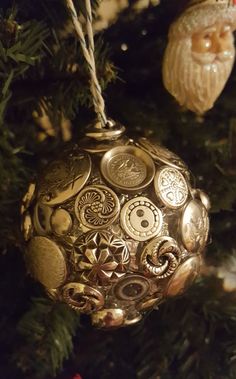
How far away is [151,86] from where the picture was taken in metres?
0.70

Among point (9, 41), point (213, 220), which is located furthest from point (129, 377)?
point (9, 41)

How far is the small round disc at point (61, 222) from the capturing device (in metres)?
0.48

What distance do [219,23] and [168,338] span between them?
0.38 m

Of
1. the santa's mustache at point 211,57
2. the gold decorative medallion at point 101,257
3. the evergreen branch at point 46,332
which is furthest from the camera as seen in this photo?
the evergreen branch at point 46,332

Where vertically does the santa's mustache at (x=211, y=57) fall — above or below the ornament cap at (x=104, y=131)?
below

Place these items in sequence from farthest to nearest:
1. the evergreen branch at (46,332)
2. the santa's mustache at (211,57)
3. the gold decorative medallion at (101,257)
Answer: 1. the evergreen branch at (46,332)
2. the santa's mustache at (211,57)
3. the gold decorative medallion at (101,257)

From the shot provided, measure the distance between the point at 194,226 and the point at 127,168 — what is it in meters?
0.08

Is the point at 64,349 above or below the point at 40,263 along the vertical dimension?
below

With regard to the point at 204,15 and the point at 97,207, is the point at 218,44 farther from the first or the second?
the point at 97,207

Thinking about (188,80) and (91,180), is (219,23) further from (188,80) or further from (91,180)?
(91,180)

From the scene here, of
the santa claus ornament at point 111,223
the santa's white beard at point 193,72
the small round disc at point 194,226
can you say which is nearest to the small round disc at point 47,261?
the santa claus ornament at point 111,223

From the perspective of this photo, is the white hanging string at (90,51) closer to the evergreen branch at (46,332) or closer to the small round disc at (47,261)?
the small round disc at (47,261)

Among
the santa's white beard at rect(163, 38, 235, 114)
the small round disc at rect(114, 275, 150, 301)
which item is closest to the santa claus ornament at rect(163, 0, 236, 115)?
the santa's white beard at rect(163, 38, 235, 114)

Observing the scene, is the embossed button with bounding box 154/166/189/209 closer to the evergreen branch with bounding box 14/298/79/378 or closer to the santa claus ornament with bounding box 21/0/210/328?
the santa claus ornament with bounding box 21/0/210/328
